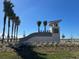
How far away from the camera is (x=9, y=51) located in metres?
55.4

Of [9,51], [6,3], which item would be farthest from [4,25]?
[9,51]

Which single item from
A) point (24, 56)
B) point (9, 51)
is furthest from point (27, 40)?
point (24, 56)

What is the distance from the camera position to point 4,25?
73.1m

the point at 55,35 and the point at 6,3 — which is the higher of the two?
the point at 6,3

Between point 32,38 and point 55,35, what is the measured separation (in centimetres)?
740

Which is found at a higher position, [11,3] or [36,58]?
[11,3]

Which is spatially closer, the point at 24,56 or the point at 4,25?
the point at 24,56

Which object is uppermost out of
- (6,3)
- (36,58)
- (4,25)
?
(6,3)

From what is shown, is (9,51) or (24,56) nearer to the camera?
(24,56)

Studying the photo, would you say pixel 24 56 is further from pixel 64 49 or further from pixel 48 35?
pixel 48 35

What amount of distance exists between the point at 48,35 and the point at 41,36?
2.34 m

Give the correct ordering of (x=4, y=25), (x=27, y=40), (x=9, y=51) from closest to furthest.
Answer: (x=9, y=51)
(x=4, y=25)
(x=27, y=40)

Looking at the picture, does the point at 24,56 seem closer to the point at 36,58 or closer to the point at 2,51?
the point at 36,58

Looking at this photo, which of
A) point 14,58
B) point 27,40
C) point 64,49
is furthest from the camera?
point 27,40
